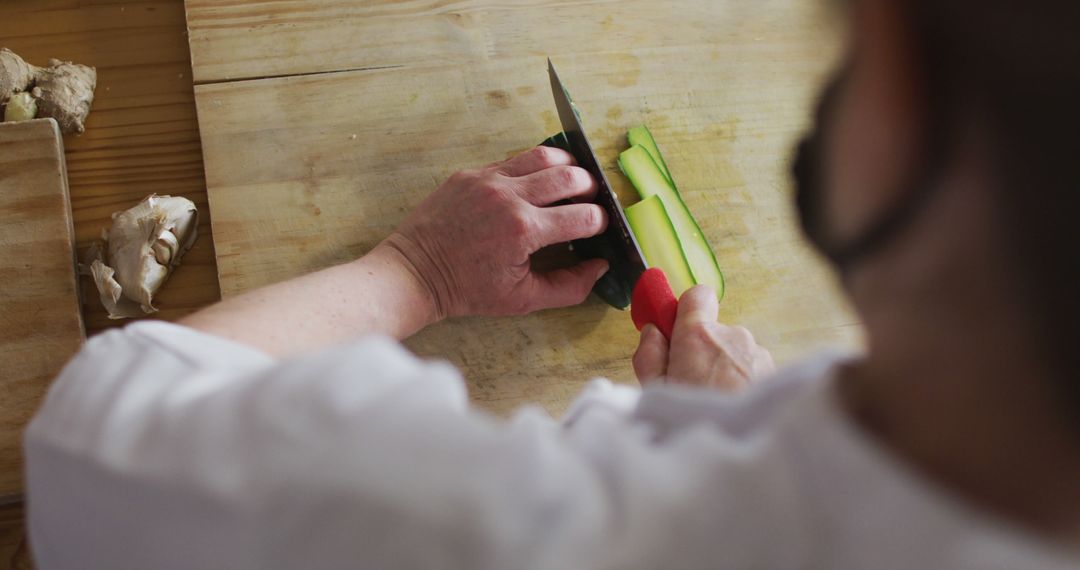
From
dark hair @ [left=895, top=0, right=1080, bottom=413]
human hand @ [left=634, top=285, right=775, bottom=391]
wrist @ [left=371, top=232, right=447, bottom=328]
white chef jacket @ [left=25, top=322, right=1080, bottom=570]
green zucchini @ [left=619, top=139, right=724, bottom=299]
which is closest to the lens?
dark hair @ [left=895, top=0, right=1080, bottom=413]

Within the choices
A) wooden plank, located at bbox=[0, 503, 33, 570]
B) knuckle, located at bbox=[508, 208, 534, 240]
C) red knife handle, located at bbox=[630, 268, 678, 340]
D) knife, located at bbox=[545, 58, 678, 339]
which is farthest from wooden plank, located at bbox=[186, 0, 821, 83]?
wooden plank, located at bbox=[0, 503, 33, 570]

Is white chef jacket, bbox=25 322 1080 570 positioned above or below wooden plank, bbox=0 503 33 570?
above

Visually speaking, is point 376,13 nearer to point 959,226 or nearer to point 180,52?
point 180,52

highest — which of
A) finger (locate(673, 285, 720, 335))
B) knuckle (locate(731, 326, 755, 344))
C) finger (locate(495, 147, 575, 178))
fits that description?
finger (locate(495, 147, 575, 178))

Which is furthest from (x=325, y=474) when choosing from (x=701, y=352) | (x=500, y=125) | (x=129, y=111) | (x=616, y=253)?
(x=129, y=111)

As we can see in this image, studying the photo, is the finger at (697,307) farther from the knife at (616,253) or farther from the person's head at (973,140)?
the person's head at (973,140)

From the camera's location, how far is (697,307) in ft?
3.80

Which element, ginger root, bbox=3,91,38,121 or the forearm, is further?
ginger root, bbox=3,91,38,121

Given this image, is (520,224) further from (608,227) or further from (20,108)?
(20,108)

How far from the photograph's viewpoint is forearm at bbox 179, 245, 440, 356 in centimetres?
95

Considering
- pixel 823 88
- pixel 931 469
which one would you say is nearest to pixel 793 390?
pixel 931 469

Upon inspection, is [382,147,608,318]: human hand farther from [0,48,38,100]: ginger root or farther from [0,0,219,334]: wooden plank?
[0,48,38,100]: ginger root

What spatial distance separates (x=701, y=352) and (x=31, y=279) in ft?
3.18

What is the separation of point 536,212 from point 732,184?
1.22ft
